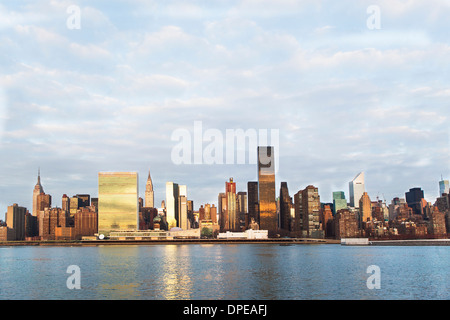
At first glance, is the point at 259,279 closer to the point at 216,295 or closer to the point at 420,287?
the point at 216,295

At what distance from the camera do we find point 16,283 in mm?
97438

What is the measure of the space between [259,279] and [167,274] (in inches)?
979

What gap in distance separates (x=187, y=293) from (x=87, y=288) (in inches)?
851
